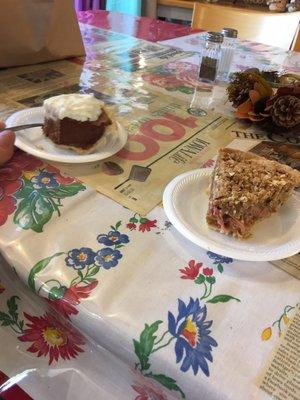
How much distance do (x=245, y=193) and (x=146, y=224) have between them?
5.7 inches

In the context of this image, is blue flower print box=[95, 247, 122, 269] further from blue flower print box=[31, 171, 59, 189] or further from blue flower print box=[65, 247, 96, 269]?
blue flower print box=[31, 171, 59, 189]

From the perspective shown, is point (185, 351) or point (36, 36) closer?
point (185, 351)

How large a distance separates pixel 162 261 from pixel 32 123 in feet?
1.34

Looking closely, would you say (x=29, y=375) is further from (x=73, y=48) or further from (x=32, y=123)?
(x=73, y=48)

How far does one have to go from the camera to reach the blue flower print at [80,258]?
0.44 metres

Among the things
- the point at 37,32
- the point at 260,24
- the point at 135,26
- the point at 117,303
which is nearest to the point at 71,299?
the point at 117,303

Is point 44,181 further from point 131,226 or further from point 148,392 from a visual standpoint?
point 148,392

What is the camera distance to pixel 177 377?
0.35 meters

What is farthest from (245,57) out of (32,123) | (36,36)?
(32,123)

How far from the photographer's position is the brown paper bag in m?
0.91

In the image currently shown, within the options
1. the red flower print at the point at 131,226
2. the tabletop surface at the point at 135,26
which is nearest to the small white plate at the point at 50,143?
the red flower print at the point at 131,226

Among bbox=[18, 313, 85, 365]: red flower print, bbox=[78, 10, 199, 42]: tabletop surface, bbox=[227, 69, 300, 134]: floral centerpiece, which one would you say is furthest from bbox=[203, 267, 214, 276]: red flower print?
bbox=[78, 10, 199, 42]: tabletop surface

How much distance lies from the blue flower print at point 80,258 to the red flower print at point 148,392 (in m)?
0.16

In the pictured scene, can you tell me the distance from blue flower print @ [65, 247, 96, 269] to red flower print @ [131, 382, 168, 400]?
0.16 metres
